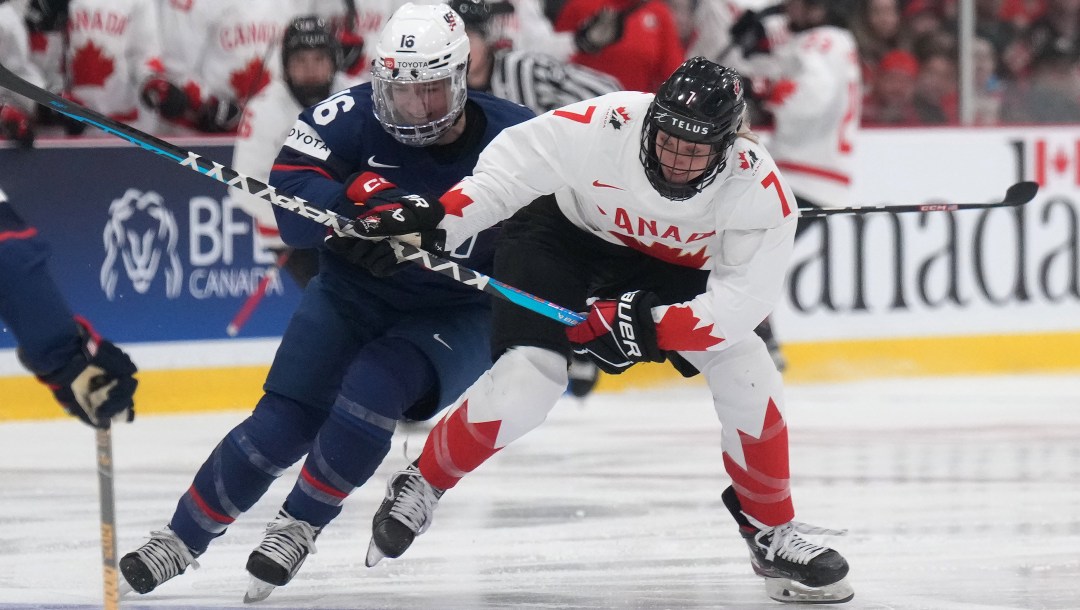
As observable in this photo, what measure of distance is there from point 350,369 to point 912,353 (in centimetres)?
411

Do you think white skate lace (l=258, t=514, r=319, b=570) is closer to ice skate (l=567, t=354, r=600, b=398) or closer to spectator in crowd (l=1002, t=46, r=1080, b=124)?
ice skate (l=567, t=354, r=600, b=398)

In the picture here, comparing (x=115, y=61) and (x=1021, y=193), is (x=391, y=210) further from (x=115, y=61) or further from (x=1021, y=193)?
(x=115, y=61)

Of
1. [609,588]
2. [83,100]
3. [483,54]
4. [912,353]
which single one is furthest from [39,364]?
[912,353]

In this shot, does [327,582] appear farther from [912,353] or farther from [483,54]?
[912,353]

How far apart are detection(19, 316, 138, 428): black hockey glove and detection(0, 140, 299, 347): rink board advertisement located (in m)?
3.05

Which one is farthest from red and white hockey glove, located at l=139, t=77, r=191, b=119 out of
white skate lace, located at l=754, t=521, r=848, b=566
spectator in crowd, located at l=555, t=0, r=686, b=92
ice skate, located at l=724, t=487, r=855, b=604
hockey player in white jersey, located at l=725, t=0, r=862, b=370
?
white skate lace, located at l=754, t=521, r=848, b=566

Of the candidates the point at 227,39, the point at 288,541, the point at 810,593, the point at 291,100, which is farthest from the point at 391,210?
the point at 227,39

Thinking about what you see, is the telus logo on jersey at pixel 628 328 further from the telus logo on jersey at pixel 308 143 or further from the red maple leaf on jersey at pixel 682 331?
the telus logo on jersey at pixel 308 143

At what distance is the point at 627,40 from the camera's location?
21.3 feet

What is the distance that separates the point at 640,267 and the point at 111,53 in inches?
129

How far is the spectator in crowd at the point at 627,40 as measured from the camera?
21.2 feet

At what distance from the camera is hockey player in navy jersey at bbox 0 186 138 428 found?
264 centimetres

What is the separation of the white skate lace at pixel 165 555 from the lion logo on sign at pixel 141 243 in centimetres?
269

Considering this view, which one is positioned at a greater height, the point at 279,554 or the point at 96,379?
the point at 96,379
